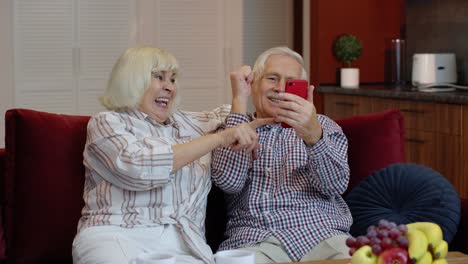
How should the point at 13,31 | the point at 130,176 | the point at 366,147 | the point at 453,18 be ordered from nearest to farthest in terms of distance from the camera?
the point at 130,176, the point at 366,147, the point at 453,18, the point at 13,31

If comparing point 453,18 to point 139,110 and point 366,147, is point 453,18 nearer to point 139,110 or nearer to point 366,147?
point 366,147

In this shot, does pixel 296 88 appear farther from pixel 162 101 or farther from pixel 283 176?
pixel 162 101

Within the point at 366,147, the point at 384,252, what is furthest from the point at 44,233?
the point at 384,252

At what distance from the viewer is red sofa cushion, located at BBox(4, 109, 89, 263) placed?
9.18 ft

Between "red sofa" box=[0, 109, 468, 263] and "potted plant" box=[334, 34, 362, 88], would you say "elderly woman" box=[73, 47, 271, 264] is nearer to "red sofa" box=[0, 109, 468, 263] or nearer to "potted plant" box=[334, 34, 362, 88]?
"red sofa" box=[0, 109, 468, 263]

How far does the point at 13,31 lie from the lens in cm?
577

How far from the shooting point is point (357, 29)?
19.4 ft

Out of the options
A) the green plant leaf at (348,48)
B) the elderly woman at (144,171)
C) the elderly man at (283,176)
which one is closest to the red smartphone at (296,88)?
the elderly man at (283,176)

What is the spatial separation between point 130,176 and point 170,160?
0.43 ft

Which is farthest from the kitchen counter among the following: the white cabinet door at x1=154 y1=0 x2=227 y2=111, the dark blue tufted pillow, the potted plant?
the dark blue tufted pillow

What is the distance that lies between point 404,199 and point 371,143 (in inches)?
12.5

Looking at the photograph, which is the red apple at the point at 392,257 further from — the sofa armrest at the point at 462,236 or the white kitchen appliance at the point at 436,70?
the white kitchen appliance at the point at 436,70

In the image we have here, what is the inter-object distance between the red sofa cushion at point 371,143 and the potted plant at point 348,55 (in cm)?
251

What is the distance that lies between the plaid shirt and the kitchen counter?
1.82 m
